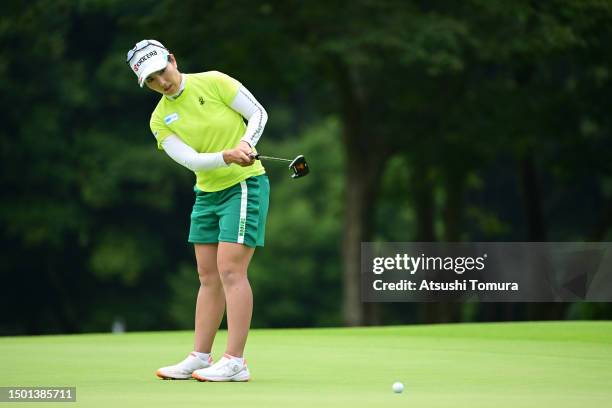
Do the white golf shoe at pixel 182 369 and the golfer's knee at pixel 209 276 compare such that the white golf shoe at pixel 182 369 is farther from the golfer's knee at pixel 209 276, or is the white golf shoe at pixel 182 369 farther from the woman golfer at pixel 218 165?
the golfer's knee at pixel 209 276

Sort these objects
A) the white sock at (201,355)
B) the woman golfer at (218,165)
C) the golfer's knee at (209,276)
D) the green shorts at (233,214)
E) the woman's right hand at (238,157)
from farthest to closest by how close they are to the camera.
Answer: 1. the golfer's knee at (209,276)
2. the white sock at (201,355)
3. the green shorts at (233,214)
4. the woman golfer at (218,165)
5. the woman's right hand at (238,157)

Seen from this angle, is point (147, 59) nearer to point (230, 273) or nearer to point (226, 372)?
point (230, 273)

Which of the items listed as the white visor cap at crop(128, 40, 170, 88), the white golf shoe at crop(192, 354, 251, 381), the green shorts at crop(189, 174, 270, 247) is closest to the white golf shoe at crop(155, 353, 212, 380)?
the white golf shoe at crop(192, 354, 251, 381)

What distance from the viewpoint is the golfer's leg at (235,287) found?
796 centimetres

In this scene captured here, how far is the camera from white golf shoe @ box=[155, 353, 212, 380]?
7949mm

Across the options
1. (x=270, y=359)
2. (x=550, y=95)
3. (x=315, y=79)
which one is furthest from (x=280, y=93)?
(x=270, y=359)

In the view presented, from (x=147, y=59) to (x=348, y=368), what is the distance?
224cm

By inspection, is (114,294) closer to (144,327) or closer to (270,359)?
(144,327)

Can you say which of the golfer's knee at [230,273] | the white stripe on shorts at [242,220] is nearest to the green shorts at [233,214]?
the white stripe on shorts at [242,220]

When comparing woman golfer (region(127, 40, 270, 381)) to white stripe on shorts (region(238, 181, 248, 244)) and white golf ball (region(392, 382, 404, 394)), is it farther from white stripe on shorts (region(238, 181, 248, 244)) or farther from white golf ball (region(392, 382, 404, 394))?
white golf ball (region(392, 382, 404, 394))

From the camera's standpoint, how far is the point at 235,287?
26.2 feet

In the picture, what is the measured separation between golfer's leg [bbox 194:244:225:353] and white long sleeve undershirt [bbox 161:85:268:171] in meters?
0.55

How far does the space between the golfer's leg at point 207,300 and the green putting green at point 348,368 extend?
35 cm

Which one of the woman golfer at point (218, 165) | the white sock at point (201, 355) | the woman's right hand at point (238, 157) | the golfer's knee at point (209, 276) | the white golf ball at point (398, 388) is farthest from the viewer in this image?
the golfer's knee at point (209, 276)
